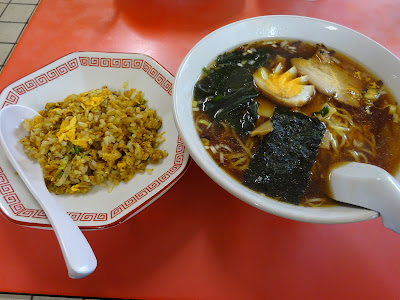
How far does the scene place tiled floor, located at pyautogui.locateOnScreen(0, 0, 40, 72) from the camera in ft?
7.65

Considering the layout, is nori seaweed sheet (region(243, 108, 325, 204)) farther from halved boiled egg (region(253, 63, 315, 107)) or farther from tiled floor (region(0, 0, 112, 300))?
Answer: tiled floor (region(0, 0, 112, 300))

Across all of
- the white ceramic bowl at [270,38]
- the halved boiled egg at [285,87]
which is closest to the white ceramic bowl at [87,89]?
the white ceramic bowl at [270,38]

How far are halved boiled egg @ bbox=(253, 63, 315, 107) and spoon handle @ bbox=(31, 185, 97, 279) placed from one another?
0.93 m

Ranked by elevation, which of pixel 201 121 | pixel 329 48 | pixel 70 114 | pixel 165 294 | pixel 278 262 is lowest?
pixel 165 294

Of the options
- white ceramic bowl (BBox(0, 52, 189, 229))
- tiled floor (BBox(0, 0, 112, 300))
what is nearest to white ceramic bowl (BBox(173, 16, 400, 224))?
white ceramic bowl (BBox(0, 52, 189, 229))

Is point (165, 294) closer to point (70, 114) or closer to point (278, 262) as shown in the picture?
point (278, 262)

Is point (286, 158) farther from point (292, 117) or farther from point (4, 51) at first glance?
point (4, 51)

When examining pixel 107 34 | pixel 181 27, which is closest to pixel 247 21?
pixel 181 27

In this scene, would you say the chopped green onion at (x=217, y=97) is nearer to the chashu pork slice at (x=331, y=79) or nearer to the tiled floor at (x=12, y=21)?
the chashu pork slice at (x=331, y=79)

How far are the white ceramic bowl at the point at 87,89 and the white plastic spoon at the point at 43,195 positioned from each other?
36 mm

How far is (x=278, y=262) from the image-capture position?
1.10m

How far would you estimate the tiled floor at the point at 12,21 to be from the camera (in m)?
2.33

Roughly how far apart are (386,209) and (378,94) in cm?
67

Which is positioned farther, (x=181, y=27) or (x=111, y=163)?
(x=181, y=27)
